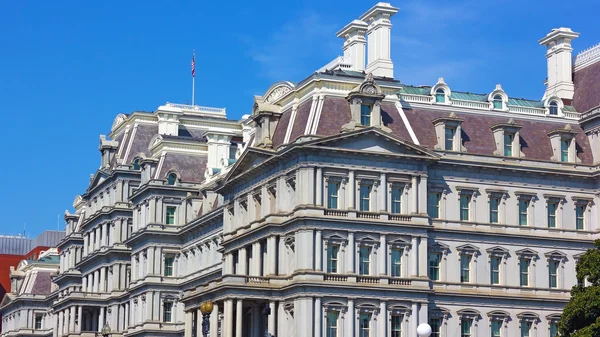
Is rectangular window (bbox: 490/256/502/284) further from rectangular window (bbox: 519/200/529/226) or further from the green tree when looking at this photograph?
the green tree

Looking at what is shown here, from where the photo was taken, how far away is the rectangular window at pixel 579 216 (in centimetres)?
9088

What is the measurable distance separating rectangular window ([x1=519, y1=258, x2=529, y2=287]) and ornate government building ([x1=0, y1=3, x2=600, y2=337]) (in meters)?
0.12

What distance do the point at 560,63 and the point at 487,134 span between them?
12.3 meters

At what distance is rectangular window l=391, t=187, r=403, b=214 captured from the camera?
8479 cm

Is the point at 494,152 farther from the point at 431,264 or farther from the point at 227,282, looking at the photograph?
the point at 227,282

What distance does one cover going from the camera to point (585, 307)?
243ft

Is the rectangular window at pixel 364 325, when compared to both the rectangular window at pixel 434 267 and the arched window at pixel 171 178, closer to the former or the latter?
the rectangular window at pixel 434 267

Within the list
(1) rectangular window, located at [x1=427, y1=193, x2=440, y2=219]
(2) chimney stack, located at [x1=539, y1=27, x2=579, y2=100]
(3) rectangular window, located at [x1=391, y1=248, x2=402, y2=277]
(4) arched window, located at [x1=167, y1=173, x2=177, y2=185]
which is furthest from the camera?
(4) arched window, located at [x1=167, y1=173, x2=177, y2=185]

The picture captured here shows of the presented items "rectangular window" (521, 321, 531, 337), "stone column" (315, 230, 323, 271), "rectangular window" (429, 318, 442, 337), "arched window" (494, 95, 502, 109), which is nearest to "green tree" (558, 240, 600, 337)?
"rectangular window" (429, 318, 442, 337)

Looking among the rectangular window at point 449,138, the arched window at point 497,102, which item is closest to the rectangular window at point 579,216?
the arched window at point 497,102

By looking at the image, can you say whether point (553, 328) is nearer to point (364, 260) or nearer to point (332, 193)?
point (364, 260)

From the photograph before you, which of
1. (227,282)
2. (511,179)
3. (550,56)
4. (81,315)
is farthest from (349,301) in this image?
(81,315)

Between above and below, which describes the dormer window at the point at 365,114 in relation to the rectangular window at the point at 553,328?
above

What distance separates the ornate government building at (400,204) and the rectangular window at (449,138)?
0.32 feet
